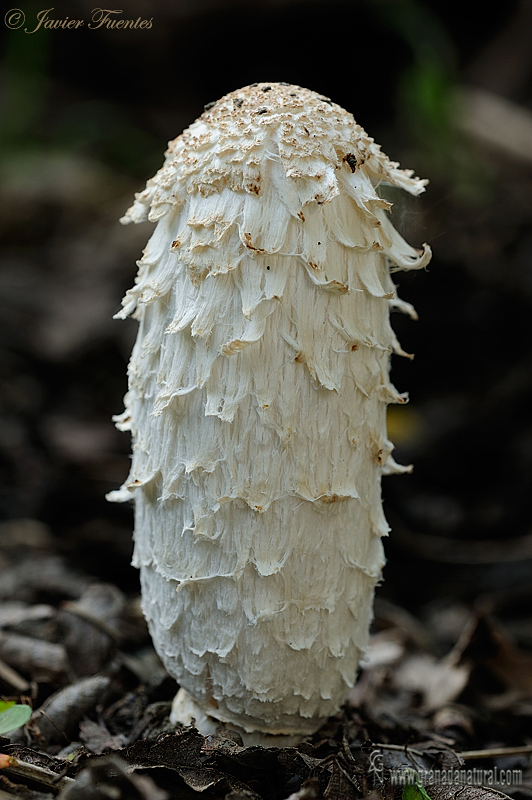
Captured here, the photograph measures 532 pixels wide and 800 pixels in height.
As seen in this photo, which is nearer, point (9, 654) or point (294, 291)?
point (294, 291)

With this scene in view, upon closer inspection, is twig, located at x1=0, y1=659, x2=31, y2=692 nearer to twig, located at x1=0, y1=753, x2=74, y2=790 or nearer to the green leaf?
the green leaf

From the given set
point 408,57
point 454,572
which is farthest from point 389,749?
point 408,57

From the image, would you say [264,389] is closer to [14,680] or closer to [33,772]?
[33,772]

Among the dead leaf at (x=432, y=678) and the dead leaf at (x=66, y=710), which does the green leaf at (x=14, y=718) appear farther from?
the dead leaf at (x=432, y=678)

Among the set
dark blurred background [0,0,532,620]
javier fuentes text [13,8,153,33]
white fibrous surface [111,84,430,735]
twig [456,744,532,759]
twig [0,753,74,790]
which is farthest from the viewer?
javier fuentes text [13,8,153,33]

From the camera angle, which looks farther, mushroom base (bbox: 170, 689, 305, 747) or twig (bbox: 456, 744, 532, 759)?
twig (bbox: 456, 744, 532, 759)

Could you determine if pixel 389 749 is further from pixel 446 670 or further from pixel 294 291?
pixel 294 291

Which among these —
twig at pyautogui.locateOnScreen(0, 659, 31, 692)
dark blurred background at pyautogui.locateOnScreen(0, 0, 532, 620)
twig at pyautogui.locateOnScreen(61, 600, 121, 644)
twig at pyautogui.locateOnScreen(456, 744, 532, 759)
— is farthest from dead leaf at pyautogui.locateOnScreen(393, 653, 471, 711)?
twig at pyautogui.locateOnScreen(0, 659, 31, 692)
